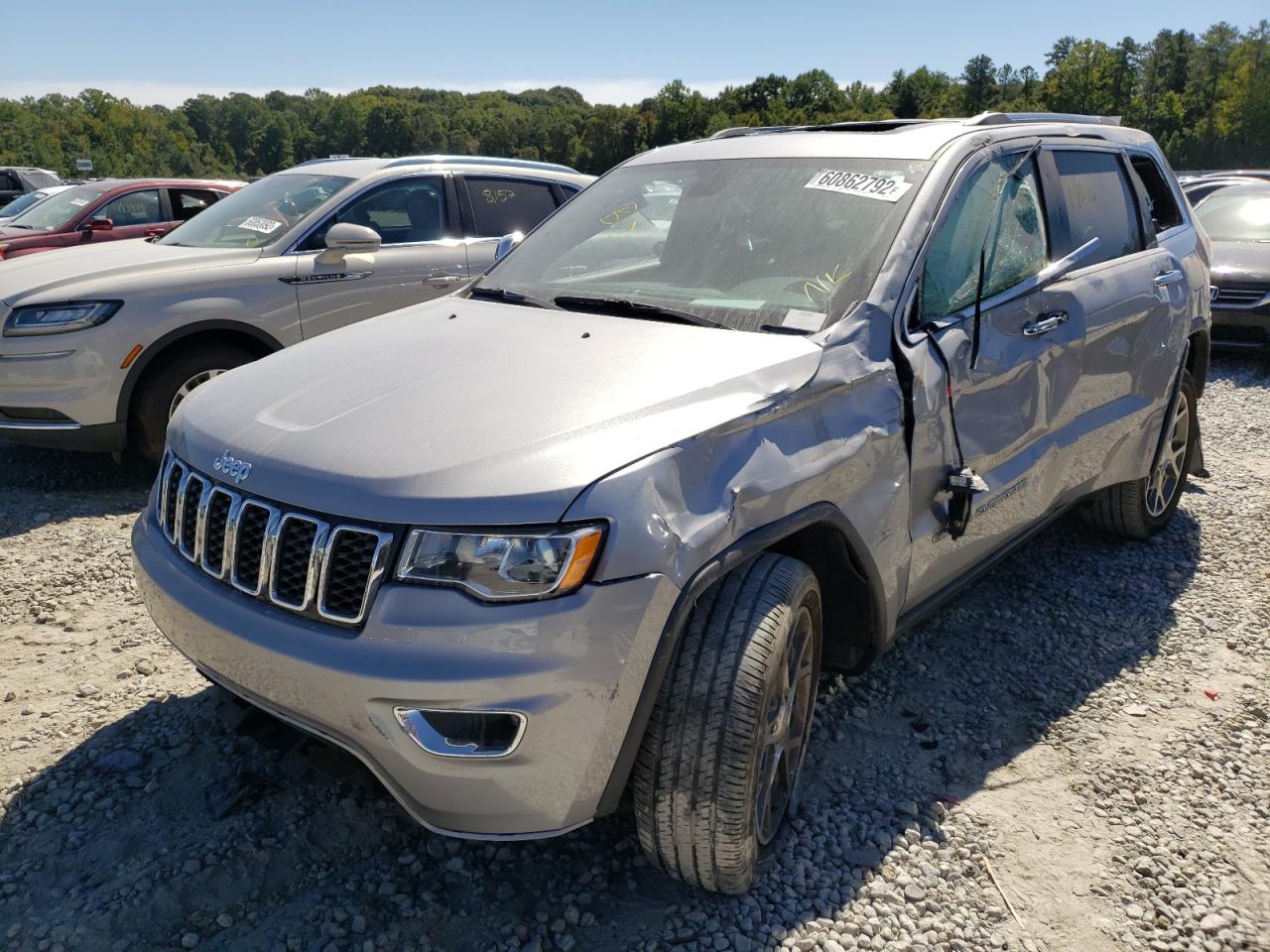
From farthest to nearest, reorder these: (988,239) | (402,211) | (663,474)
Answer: (402,211) → (988,239) → (663,474)

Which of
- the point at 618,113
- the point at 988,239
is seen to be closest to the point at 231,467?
the point at 988,239

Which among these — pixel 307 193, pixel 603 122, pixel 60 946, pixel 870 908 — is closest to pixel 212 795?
pixel 60 946

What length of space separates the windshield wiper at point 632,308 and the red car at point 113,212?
9434mm

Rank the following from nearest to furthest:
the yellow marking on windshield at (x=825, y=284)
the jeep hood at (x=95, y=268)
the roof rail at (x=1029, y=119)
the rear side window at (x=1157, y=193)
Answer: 1. the yellow marking on windshield at (x=825, y=284)
2. the roof rail at (x=1029, y=119)
3. the rear side window at (x=1157, y=193)
4. the jeep hood at (x=95, y=268)

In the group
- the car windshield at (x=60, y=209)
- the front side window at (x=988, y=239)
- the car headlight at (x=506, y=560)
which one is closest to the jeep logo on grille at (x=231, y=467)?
the car headlight at (x=506, y=560)

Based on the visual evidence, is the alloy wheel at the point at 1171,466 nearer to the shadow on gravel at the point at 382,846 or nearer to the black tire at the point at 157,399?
the shadow on gravel at the point at 382,846

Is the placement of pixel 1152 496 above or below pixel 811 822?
above

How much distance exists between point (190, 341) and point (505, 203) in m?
2.27

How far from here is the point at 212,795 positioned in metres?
2.83

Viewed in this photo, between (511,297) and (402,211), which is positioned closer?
(511,297)

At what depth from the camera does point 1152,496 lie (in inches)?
183

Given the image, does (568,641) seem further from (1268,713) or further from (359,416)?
(1268,713)

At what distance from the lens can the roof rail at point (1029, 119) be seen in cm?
347

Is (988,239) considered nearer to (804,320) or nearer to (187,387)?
(804,320)
